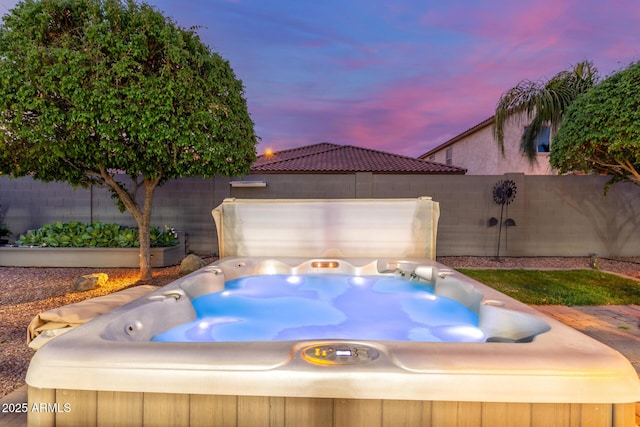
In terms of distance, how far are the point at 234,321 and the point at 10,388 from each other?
1550mm

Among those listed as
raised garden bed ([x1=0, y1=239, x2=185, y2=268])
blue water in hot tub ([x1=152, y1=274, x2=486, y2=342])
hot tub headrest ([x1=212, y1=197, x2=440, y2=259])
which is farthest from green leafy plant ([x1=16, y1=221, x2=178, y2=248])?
blue water in hot tub ([x1=152, y1=274, x2=486, y2=342])

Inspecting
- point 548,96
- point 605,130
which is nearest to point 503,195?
point 605,130

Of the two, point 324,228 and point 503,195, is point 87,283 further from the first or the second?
point 503,195

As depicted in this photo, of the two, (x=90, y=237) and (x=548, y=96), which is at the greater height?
(x=548, y=96)

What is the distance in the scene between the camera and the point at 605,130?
14.6ft

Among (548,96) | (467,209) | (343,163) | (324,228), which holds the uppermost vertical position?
(548,96)

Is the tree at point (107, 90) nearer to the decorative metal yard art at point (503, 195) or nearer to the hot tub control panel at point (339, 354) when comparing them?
the hot tub control panel at point (339, 354)

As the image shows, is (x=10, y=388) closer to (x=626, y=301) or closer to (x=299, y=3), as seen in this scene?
(x=626, y=301)

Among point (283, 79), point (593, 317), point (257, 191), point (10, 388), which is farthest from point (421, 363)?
point (283, 79)

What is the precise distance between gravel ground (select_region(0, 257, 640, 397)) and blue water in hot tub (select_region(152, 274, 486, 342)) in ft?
3.52

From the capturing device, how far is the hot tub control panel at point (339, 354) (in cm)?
133

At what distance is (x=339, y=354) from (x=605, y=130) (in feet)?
16.0

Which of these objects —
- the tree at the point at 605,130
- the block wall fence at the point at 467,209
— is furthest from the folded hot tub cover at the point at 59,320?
the tree at the point at 605,130

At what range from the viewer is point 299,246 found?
14.5 feet
